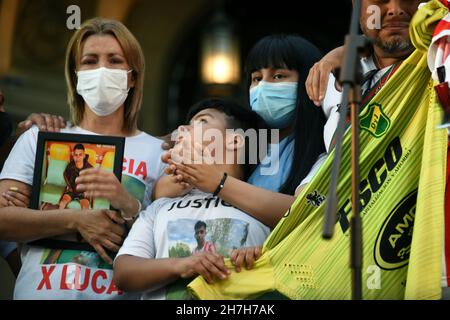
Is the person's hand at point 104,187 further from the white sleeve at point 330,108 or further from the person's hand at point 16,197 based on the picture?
the white sleeve at point 330,108

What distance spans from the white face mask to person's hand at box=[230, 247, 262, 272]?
1.29m

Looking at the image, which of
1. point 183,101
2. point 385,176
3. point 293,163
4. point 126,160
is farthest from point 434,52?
point 183,101

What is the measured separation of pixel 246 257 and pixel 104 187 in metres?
0.83

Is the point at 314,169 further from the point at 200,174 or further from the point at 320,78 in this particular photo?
the point at 200,174

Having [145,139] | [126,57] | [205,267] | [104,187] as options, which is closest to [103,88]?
[126,57]

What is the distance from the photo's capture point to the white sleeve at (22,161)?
5.66m

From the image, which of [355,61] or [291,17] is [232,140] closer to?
[355,61]

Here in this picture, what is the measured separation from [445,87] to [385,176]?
0.47 metres

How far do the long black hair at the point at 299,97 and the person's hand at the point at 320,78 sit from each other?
0.59 feet

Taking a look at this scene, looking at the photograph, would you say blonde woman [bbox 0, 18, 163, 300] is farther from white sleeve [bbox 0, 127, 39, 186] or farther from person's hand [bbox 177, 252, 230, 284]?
person's hand [bbox 177, 252, 230, 284]

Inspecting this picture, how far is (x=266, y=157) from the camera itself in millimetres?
5738

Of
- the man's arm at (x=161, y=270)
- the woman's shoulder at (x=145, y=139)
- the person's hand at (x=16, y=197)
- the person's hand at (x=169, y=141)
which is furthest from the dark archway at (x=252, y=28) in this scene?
the man's arm at (x=161, y=270)

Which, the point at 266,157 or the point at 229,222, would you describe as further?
the point at 266,157

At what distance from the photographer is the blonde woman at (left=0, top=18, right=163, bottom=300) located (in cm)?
544
